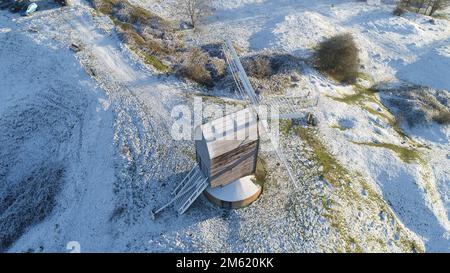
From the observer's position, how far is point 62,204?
28547 mm

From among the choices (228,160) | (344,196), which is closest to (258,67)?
(344,196)

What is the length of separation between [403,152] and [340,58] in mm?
15673

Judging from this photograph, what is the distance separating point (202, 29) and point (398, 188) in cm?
3795

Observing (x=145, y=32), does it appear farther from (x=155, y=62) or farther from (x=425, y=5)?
(x=425, y=5)

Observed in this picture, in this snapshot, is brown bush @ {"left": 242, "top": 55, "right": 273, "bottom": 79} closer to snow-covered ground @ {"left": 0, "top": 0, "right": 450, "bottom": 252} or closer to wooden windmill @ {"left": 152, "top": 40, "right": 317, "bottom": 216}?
snow-covered ground @ {"left": 0, "top": 0, "right": 450, "bottom": 252}

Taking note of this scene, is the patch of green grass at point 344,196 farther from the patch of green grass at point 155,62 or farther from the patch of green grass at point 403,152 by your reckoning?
the patch of green grass at point 155,62

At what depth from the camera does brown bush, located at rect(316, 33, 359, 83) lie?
4372cm

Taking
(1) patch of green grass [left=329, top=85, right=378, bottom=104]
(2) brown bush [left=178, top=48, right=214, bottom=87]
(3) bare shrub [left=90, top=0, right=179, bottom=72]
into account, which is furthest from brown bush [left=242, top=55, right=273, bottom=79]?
(3) bare shrub [left=90, top=0, right=179, bottom=72]

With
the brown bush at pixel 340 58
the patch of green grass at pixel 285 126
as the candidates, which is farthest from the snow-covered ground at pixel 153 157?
the brown bush at pixel 340 58

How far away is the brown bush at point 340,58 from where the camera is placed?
143ft

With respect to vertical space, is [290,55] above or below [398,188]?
above

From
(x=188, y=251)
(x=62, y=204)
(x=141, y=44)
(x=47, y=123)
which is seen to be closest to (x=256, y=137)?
(x=188, y=251)
